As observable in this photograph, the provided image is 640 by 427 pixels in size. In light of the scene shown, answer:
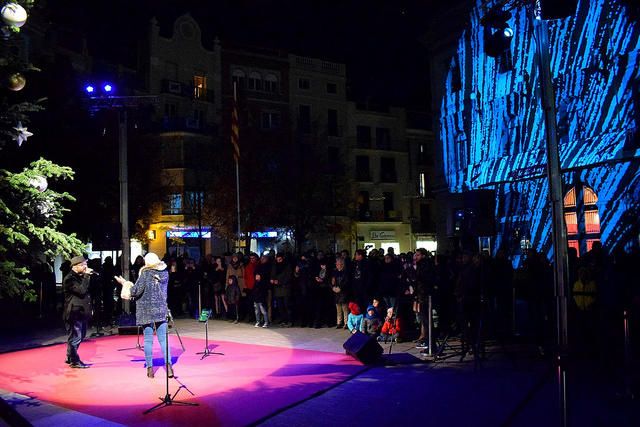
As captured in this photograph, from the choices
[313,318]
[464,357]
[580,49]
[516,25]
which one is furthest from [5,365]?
[516,25]

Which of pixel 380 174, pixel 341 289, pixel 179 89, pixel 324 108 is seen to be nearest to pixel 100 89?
pixel 341 289

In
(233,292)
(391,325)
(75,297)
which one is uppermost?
(75,297)

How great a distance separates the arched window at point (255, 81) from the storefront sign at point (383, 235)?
15.9m

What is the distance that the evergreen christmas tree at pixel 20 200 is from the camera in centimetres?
762

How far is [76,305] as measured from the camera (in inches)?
401

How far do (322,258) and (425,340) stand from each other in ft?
13.4

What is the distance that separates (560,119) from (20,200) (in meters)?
20.8

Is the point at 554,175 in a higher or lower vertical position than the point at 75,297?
higher

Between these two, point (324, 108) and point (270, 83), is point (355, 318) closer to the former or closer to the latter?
point (270, 83)

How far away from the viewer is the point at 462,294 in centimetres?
1028

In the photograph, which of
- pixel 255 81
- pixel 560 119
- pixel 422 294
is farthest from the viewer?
pixel 255 81

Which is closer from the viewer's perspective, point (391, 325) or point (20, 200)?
point (20, 200)

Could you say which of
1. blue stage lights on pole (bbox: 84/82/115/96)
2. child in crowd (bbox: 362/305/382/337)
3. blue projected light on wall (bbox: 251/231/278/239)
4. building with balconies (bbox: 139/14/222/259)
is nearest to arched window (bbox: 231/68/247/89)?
building with balconies (bbox: 139/14/222/259)

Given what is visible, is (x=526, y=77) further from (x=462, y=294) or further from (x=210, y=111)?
(x=210, y=111)
